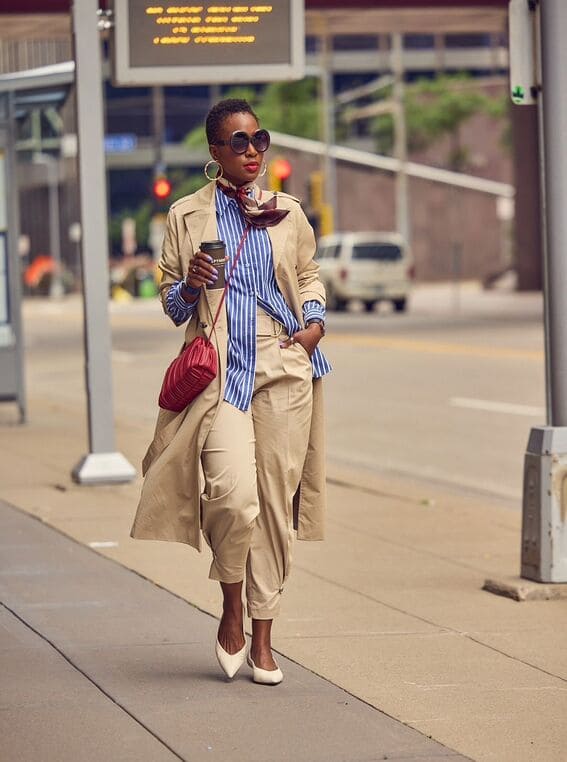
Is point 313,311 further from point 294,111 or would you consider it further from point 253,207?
point 294,111

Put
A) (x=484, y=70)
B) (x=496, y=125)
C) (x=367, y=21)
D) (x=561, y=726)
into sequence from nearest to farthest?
(x=561, y=726), (x=367, y=21), (x=496, y=125), (x=484, y=70)

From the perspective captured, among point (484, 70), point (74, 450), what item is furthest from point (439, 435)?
point (484, 70)

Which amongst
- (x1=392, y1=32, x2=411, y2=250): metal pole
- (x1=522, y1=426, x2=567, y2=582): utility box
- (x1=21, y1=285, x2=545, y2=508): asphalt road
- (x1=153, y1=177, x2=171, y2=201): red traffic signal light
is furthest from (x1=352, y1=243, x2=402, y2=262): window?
(x1=522, y1=426, x2=567, y2=582): utility box

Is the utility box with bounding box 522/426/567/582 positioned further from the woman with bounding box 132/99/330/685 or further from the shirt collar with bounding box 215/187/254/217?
the shirt collar with bounding box 215/187/254/217

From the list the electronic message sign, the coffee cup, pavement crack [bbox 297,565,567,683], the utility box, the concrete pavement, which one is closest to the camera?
the concrete pavement

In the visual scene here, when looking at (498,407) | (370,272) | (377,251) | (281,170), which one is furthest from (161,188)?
(498,407)

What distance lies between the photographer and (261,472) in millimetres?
5492

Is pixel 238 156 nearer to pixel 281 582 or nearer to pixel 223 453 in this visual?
pixel 223 453

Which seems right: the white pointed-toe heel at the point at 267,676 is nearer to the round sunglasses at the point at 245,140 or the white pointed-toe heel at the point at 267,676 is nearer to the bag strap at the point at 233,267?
the bag strap at the point at 233,267

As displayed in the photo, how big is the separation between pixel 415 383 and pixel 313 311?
1414cm

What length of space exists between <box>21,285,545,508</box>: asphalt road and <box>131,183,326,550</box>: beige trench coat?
16.8 ft

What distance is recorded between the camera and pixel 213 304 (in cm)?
544

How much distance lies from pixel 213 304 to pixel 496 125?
67.6 meters

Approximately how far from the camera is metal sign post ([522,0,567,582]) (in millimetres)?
7168
